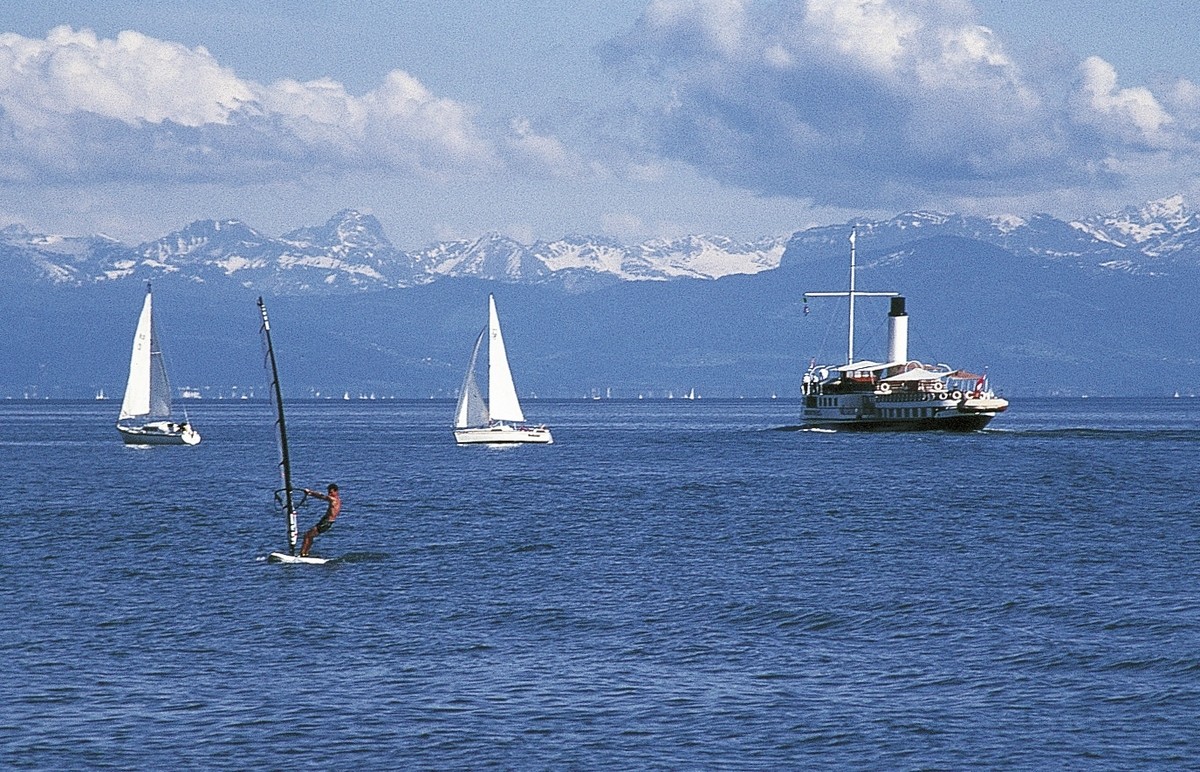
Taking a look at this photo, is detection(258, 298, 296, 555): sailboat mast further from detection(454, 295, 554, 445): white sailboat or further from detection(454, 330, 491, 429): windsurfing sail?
detection(454, 330, 491, 429): windsurfing sail

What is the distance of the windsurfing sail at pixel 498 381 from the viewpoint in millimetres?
149375

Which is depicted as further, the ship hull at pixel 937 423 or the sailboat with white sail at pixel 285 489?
the ship hull at pixel 937 423

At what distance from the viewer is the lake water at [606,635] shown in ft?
111

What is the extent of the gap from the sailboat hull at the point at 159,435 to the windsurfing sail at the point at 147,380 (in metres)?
1.36

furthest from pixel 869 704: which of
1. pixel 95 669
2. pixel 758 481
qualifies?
pixel 758 481

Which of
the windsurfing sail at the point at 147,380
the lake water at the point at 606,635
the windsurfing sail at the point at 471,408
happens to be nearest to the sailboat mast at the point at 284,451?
the lake water at the point at 606,635

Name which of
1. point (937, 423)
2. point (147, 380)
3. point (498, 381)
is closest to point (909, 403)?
point (937, 423)

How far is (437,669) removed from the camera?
134 feet

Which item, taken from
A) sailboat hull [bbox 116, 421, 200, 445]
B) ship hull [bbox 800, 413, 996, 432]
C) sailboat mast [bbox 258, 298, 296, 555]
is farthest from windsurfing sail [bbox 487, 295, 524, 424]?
sailboat mast [bbox 258, 298, 296, 555]

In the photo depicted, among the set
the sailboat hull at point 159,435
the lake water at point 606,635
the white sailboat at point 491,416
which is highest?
the white sailboat at point 491,416

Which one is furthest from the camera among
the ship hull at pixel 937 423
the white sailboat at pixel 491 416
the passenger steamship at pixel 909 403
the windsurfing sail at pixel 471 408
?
the passenger steamship at pixel 909 403

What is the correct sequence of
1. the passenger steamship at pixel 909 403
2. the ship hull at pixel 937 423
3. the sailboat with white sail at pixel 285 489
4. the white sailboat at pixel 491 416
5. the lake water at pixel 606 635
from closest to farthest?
the lake water at pixel 606 635, the sailboat with white sail at pixel 285 489, the white sailboat at pixel 491 416, the ship hull at pixel 937 423, the passenger steamship at pixel 909 403

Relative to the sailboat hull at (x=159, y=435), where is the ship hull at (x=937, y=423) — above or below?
above

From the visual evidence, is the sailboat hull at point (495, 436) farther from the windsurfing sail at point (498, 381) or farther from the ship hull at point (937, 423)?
the ship hull at point (937, 423)
